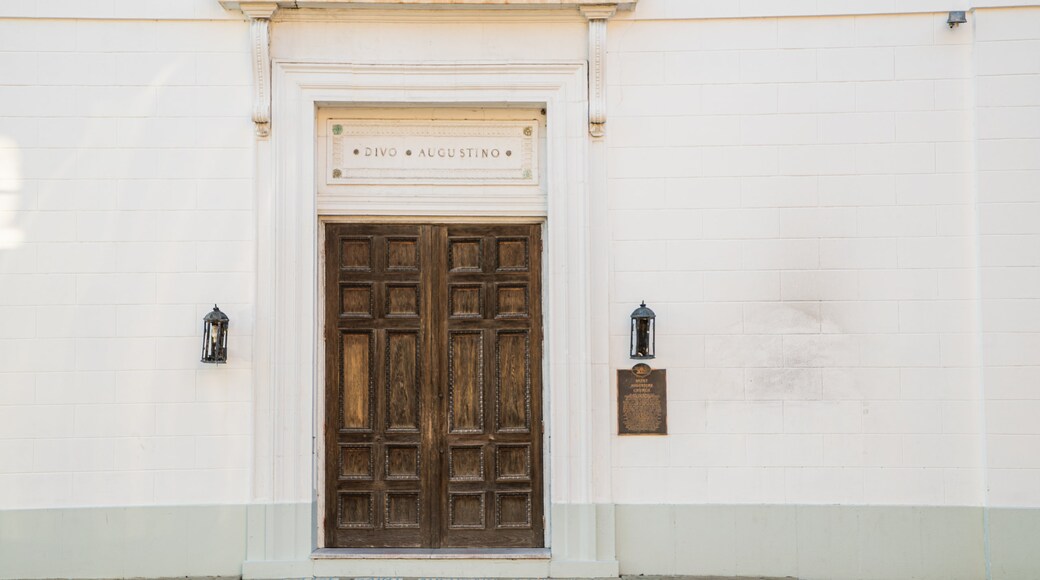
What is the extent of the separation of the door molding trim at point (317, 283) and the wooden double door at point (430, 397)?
207 millimetres

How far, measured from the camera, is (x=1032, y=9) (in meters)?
7.79

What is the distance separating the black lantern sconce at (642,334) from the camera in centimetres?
765

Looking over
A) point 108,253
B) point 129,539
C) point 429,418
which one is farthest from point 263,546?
point 108,253

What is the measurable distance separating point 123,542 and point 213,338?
1.79m

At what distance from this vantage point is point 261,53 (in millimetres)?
7809

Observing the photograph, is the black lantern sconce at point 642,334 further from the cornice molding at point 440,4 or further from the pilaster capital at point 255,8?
the pilaster capital at point 255,8

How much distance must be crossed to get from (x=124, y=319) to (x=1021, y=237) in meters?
7.22

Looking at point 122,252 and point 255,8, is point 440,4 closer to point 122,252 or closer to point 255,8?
point 255,8

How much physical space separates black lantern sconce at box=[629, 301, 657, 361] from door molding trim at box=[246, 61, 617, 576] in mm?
342

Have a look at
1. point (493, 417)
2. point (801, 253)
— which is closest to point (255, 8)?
point (493, 417)

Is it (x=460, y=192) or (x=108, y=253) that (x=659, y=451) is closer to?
(x=460, y=192)

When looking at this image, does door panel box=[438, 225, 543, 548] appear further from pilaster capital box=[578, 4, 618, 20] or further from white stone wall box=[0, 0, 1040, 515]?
pilaster capital box=[578, 4, 618, 20]

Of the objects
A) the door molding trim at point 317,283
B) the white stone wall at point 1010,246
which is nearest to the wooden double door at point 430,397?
the door molding trim at point 317,283

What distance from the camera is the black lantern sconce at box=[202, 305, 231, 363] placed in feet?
24.8
